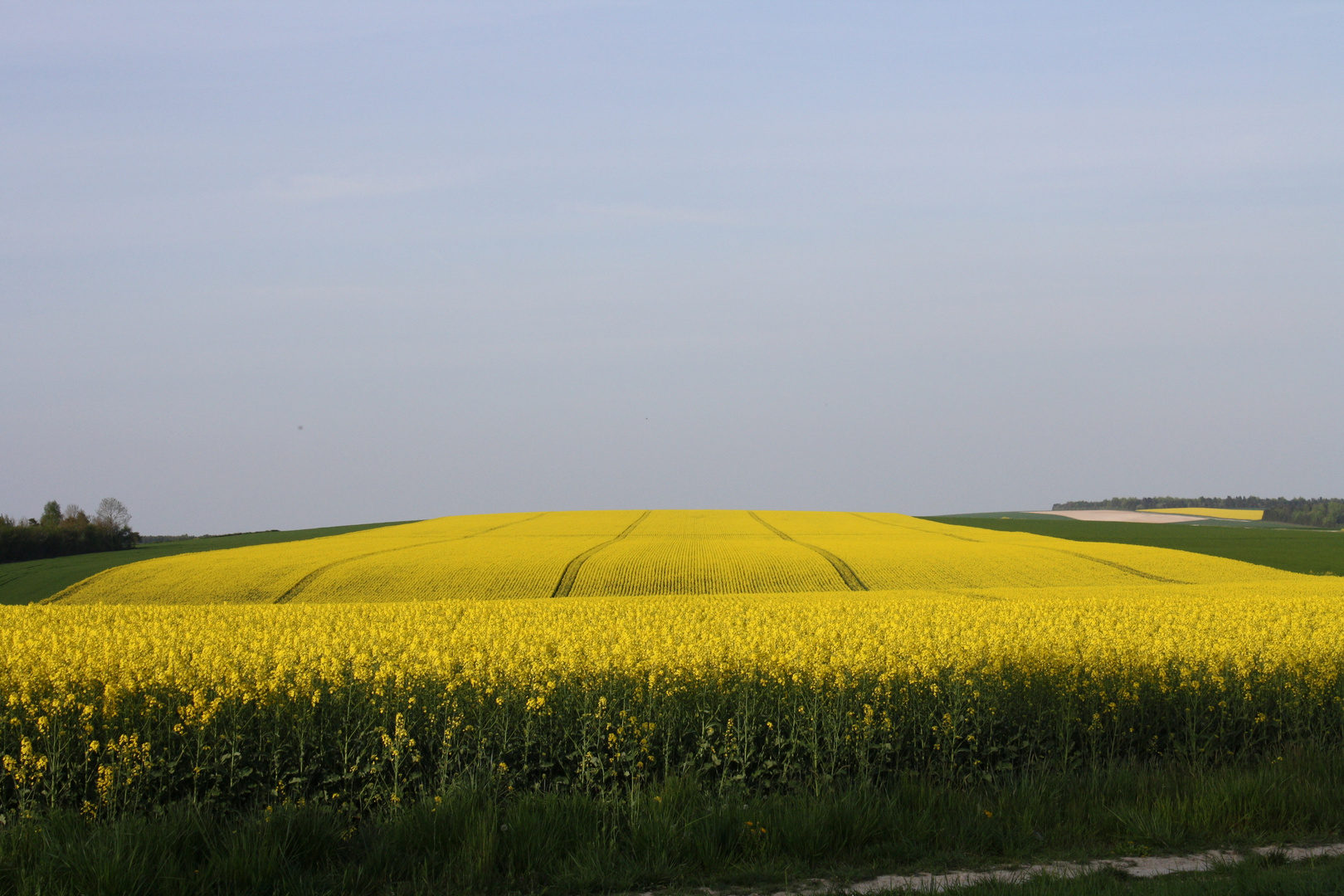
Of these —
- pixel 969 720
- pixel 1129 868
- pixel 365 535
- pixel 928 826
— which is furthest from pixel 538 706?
pixel 365 535

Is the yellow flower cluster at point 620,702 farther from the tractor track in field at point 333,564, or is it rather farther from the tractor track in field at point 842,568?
the tractor track in field at point 842,568

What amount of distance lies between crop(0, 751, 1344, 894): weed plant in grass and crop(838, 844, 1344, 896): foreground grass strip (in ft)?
0.52

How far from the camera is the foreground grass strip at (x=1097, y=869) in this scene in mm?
5727

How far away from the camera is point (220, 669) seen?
9992mm

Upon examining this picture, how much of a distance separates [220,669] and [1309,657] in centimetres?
1346

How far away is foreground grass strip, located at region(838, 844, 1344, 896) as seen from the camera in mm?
5727

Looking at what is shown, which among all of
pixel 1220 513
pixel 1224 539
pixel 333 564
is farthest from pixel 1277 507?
pixel 333 564

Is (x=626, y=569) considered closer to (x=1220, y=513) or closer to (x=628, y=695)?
(x=628, y=695)

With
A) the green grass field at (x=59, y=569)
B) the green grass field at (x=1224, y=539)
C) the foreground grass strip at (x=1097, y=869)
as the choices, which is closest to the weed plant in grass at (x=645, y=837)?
the foreground grass strip at (x=1097, y=869)

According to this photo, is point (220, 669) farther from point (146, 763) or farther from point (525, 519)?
point (525, 519)

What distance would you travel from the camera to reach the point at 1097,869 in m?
6.04

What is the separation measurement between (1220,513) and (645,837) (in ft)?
336

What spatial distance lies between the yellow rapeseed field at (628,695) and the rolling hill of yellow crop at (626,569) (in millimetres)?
9123

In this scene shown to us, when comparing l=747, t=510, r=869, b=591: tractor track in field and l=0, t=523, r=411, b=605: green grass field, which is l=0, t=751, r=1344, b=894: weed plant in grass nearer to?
l=747, t=510, r=869, b=591: tractor track in field
